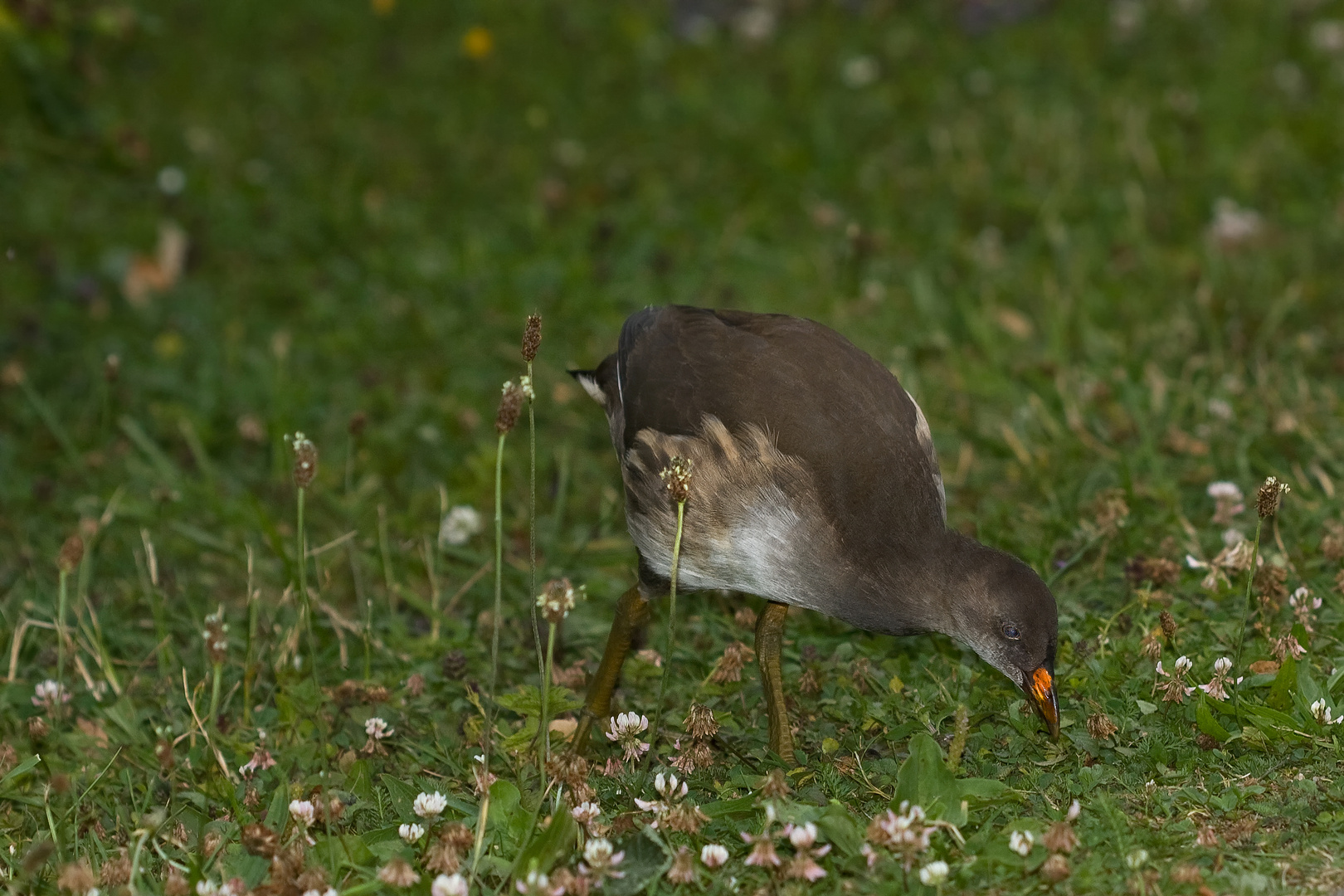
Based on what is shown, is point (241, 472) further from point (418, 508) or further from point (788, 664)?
point (788, 664)

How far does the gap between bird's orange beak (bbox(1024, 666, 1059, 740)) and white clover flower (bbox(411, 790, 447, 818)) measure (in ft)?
5.28

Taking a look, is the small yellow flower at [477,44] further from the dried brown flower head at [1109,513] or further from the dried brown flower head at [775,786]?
the dried brown flower head at [775,786]

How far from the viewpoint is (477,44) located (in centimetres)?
882

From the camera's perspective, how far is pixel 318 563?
525 cm

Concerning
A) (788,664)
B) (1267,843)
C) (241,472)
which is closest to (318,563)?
(241,472)

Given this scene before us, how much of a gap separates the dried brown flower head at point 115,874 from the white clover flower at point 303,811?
1.35 feet

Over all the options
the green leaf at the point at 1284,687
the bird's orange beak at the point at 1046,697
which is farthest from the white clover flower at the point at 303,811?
the green leaf at the point at 1284,687

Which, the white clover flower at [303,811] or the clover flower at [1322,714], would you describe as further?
the clover flower at [1322,714]

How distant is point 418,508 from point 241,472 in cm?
84

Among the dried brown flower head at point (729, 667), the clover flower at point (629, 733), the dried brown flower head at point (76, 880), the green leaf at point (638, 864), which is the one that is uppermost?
the dried brown flower head at point (76, 880)

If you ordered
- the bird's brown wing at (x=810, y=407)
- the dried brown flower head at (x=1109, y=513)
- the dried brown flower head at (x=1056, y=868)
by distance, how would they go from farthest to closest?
the dried brown flower head at (x=1109, y=513) → the bird's brown wing at (x=810, y=407) → the dried brown flower head at (x=1056, y=868)

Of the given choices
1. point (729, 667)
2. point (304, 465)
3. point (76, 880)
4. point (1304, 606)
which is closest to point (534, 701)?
point (729, 667)

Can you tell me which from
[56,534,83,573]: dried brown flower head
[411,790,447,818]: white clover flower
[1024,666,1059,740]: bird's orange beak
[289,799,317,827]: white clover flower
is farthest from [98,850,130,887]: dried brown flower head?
[1024,666,1059,740]: bird's orange beak

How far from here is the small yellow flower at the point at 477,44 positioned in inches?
347
